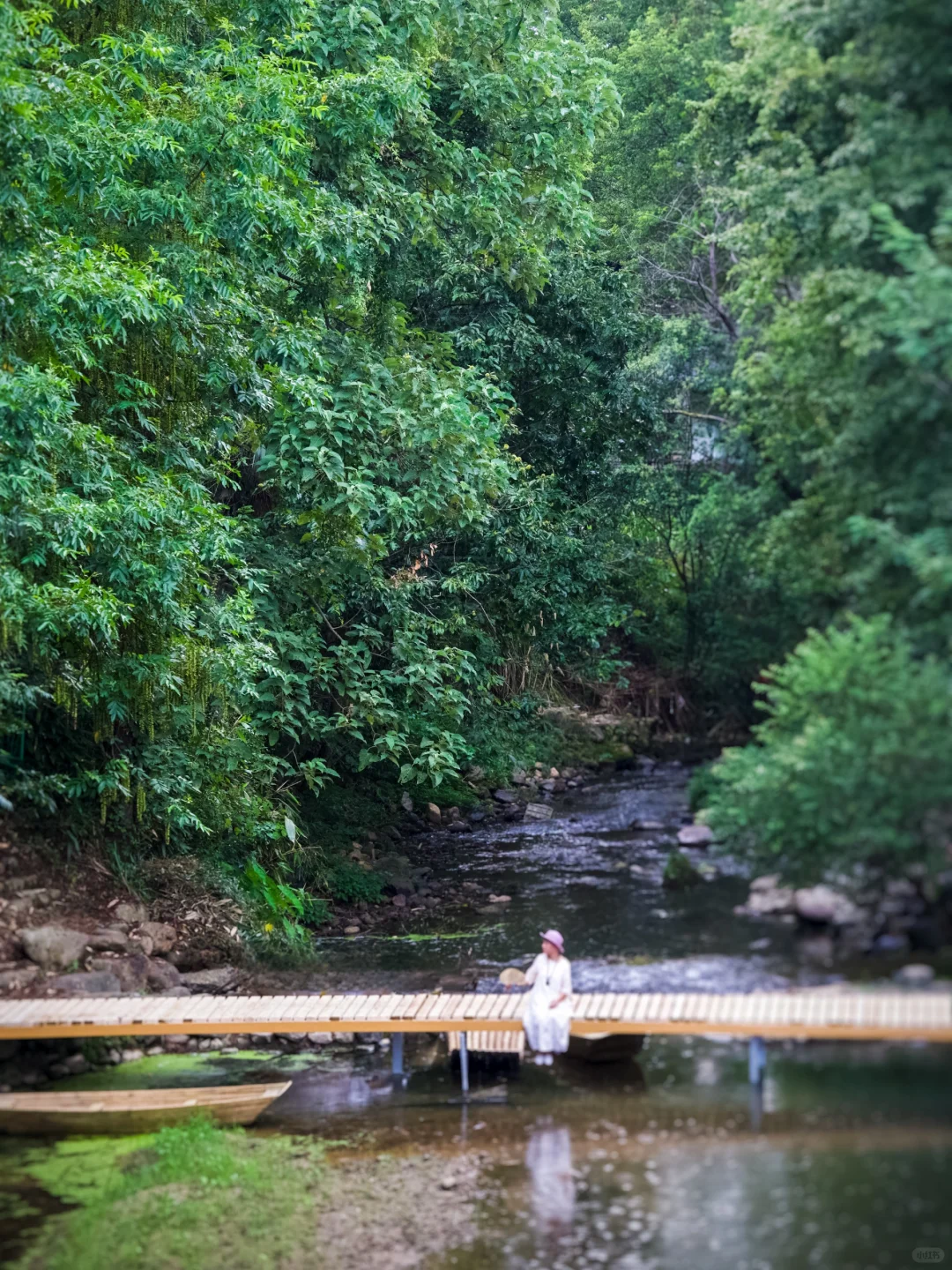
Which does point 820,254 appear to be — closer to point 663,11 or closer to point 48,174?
point 663,11

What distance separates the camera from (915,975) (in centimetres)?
267

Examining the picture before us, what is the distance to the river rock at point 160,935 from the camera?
7.36 metres

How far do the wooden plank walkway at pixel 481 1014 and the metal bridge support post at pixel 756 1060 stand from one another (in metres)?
0.05

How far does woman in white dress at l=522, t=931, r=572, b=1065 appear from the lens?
179 inches

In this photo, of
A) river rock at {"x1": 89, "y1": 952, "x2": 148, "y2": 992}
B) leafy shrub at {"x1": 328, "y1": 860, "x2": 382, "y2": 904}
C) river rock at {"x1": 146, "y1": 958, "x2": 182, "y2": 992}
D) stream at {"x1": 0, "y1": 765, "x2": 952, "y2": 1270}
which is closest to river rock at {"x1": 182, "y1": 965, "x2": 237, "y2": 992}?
river rock at {"x1": 146, "y1": 958, "x2": 182, "y2": 992}

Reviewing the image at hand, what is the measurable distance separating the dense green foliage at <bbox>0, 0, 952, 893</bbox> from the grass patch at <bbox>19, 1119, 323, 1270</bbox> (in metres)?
2.17

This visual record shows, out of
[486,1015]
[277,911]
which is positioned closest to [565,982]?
[486,1015]

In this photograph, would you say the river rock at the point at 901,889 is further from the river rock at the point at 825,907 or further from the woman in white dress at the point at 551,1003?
Result: the woman in white dress at the point at 551,1003

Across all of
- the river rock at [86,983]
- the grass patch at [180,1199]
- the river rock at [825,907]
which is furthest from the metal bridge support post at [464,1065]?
the river rock at [825,907]

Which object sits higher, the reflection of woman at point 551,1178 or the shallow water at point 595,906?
the shallow water at point 595,906

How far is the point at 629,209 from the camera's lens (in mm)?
4848

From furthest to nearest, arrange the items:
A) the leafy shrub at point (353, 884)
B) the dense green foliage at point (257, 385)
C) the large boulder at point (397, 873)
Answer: the leafy shrub at point (353, 884) → the large boulder at point (397, 873) → the dense green foliage at point (257, 385)

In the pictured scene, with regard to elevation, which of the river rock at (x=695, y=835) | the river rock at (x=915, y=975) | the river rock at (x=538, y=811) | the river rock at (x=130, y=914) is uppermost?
the river rock at (x=695, y=835)

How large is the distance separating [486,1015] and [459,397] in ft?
11.1
